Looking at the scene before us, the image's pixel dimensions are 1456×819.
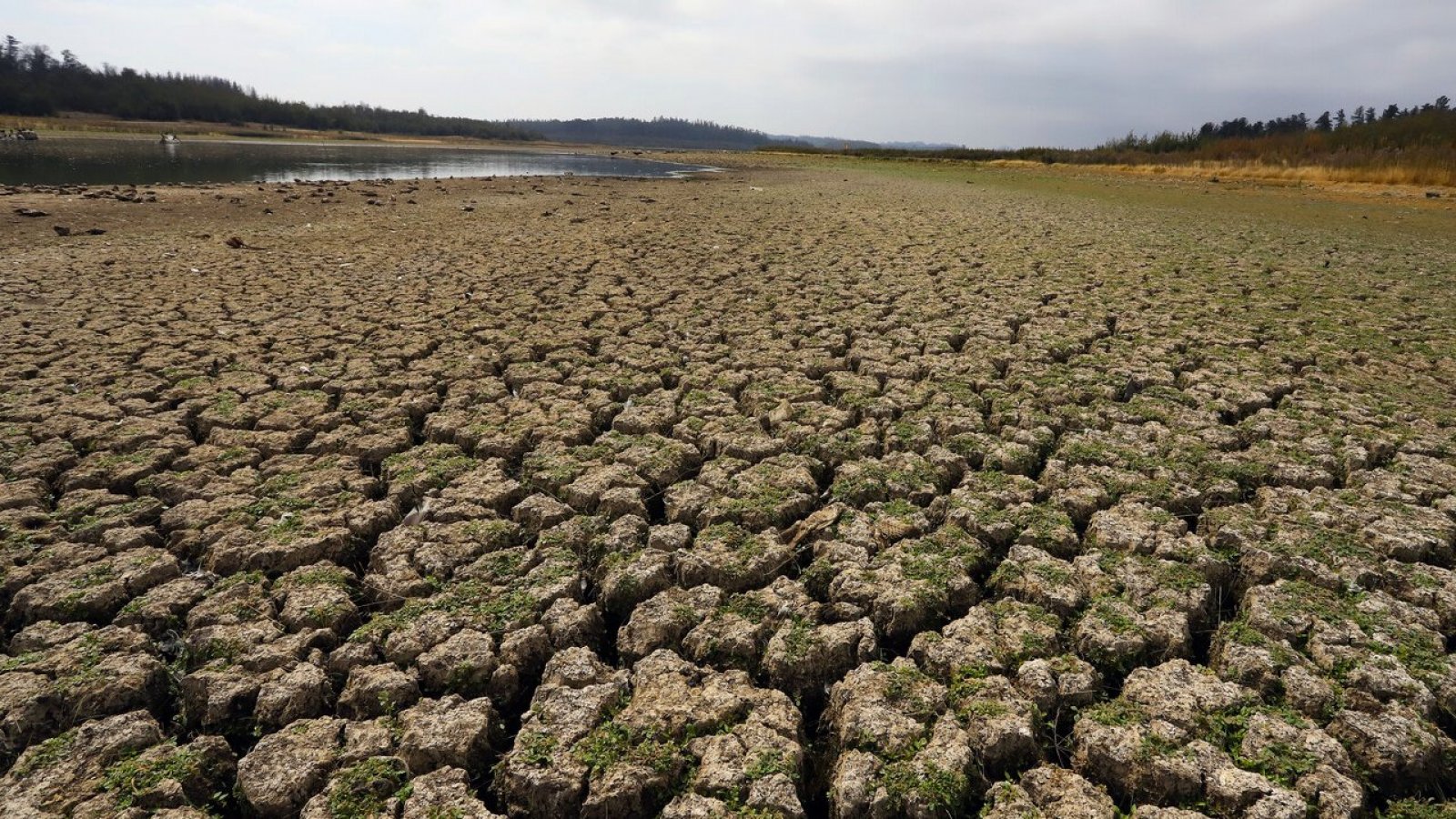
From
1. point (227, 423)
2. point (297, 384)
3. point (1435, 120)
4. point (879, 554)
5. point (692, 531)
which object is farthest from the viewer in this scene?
point (1435, 120)

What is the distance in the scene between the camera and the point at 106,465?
354cm

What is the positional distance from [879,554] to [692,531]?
0.88 m

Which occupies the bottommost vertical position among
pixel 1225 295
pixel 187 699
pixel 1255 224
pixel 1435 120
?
pixel 187 699

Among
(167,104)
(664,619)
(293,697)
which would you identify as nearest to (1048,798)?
(664,619)

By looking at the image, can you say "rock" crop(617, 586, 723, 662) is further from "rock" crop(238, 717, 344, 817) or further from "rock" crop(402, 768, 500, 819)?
"rock" crop(238, 717, 344, 817)

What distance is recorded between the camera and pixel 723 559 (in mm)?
2939

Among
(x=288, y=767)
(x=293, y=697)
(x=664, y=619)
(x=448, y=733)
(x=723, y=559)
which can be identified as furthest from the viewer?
(x=723, y=559)

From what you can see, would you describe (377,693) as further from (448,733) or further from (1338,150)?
(1338,150)

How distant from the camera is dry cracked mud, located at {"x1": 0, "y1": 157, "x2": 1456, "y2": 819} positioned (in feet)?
6.48

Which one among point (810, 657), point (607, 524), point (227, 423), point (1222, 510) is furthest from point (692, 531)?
point (227, 423)

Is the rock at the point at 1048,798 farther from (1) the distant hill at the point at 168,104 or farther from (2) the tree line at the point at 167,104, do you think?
(2) the tree line at the point at 167,104

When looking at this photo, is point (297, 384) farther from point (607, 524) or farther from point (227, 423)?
point (607, 524)

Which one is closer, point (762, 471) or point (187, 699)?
point (187, 699)

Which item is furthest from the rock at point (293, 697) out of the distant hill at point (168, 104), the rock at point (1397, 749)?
the distant hill at point (168, 104)
